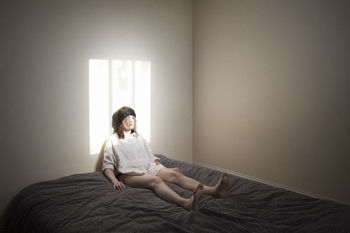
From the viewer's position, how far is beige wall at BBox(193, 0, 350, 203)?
8.65ft

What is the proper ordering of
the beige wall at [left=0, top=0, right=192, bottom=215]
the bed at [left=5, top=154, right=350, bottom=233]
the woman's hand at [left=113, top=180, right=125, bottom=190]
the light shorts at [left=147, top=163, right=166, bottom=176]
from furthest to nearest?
the light shorts at [left=147, top=163, right=166, bottom=176] → the beige wall at [left=0, top=0, right=192, bottom=215] → the woman's hand at [left=113, top=180, right=125, bottom=190] → the bed at [left=5, top=154, right=350, bottom=233]

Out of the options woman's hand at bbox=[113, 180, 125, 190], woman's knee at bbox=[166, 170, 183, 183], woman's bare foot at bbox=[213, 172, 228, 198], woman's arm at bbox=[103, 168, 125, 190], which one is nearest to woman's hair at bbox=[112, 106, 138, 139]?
woman's arm at bbox=[103, 168, 125, 190]

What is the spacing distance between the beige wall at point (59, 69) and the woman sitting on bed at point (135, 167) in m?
0.37

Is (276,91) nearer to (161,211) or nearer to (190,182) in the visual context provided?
(190,182)

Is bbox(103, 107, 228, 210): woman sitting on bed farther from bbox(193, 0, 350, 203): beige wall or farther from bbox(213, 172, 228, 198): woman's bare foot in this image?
bbox(193, 0, 350, 203): beige wall

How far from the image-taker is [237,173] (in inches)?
140

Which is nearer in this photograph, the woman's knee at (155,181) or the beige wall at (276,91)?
the woman's knee at (155,181)

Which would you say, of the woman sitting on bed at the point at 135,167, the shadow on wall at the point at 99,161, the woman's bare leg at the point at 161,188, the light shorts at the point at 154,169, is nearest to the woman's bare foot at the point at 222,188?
the woman sitting on bed at the point at 135,167

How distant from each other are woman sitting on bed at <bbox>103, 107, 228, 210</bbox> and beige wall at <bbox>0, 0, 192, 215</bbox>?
0.37 m

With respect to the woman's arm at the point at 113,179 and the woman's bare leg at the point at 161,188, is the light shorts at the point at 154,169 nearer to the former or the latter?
the woman's bare leg at the point at 161,188

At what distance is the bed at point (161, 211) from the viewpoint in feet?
5.65

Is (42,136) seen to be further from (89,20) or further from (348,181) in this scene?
(348,181)

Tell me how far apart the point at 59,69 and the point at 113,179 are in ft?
3.65

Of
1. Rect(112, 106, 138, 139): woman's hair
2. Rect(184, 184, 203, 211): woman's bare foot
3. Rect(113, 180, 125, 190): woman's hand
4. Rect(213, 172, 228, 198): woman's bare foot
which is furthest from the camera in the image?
Rect(112, 106, 138, 139): woman's hair
